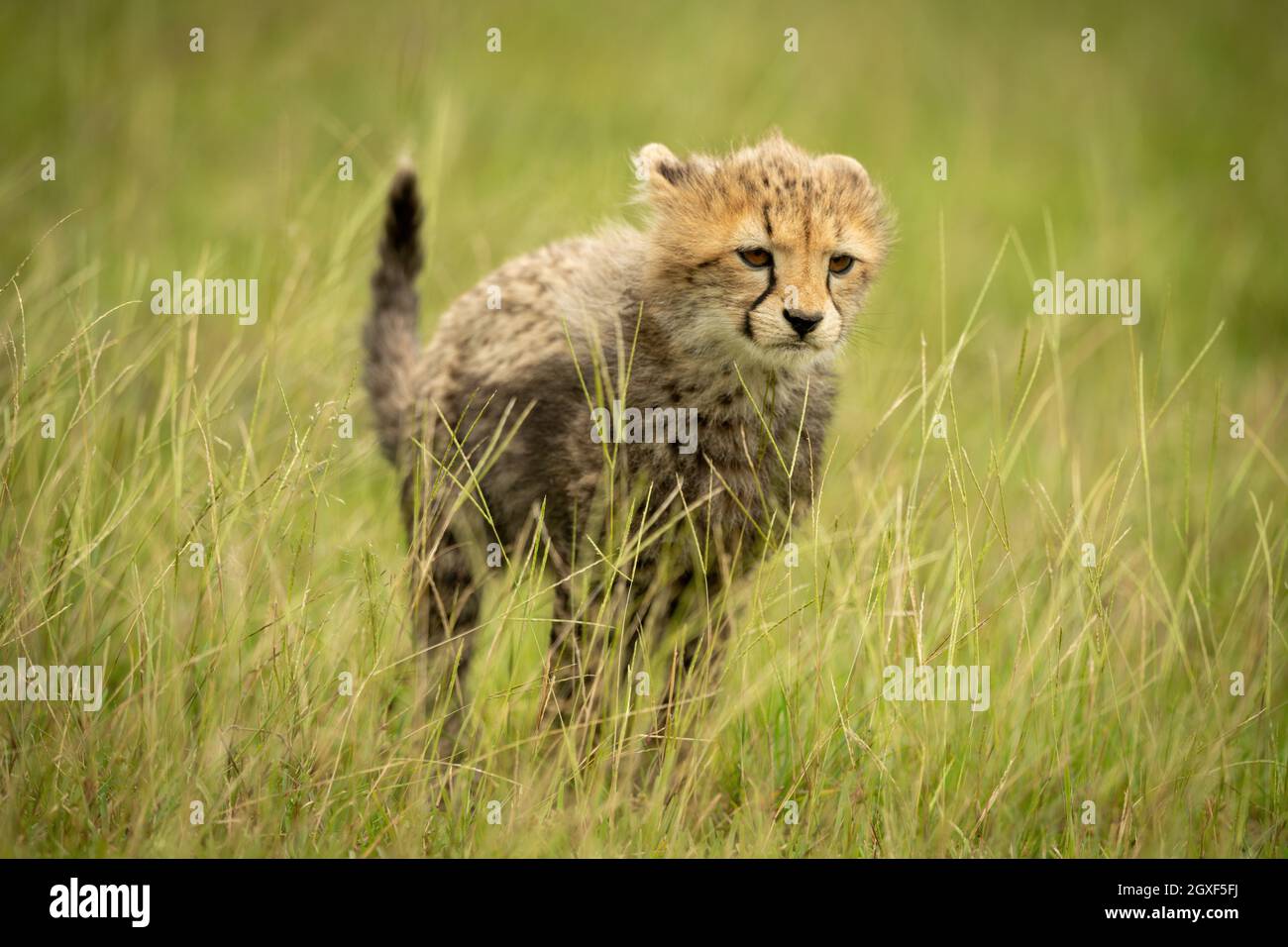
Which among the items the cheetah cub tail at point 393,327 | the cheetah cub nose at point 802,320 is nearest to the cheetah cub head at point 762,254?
the cheetah cub nose at point 802,320

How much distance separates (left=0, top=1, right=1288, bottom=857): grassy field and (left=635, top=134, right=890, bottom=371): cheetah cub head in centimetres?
35

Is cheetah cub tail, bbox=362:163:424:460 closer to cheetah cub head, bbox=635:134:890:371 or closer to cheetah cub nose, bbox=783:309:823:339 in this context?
cheetah cub head, bbox=635:134:890:371

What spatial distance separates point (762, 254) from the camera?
3918 millimetres

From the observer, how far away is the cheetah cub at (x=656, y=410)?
3891mm

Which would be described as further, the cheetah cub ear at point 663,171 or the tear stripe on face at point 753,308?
the cheetah cub ear at point 663,171

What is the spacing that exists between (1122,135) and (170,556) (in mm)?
9297

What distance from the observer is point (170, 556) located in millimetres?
3867

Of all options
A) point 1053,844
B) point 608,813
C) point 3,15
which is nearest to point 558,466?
point 608,813

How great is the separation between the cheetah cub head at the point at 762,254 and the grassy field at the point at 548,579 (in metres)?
0.35

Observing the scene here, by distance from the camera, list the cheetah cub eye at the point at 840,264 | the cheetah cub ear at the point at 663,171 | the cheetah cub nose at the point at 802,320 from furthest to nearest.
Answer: the cheetah cub ear at the point at 663,171 → the cheetah cub eye at the point at 840,264 → the cheetah cub nose at the point at 802,320

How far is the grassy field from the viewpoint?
11.7ft

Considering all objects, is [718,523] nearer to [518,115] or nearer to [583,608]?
[583,608]

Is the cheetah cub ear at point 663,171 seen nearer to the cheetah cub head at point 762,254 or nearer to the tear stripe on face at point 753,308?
the cheetah cub head at point 762,254

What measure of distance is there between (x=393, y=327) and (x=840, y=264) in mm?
1771
